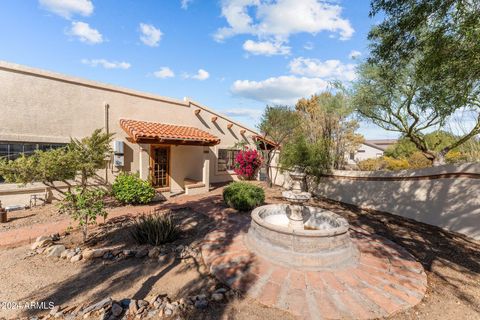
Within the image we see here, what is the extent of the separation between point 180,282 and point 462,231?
28.6 feet

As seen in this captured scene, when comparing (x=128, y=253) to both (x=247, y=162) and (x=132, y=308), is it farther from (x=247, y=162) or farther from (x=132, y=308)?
(x=247, y=162)

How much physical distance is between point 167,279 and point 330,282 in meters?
3.21

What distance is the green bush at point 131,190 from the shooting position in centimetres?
941

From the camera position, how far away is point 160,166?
12250 millimetres

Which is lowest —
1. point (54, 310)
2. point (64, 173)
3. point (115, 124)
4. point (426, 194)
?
point (54, 310)

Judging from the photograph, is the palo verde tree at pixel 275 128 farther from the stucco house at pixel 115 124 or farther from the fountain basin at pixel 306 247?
the fountain basin at pixel 306 247

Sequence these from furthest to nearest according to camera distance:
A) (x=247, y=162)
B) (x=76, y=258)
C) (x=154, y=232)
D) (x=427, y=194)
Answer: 1. (x=247, y=162)
2. (x=427, y=194)
3. (x=154, y=232)
4. (x=76, y=258)

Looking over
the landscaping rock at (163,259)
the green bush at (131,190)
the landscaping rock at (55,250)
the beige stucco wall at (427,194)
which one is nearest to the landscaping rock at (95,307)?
the landscaping rock at (163,259)

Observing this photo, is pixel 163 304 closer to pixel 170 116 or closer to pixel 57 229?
pixel 57 229

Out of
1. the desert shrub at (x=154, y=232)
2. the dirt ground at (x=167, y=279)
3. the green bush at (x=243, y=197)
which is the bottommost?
the dirt ground at (x=167, y=279)

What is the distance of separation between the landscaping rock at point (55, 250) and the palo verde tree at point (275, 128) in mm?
12493

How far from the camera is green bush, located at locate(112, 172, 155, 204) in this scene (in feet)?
30.9

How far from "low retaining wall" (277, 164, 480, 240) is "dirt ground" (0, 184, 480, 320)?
1.00 metres

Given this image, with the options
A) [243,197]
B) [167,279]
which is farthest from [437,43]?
[167,279]
